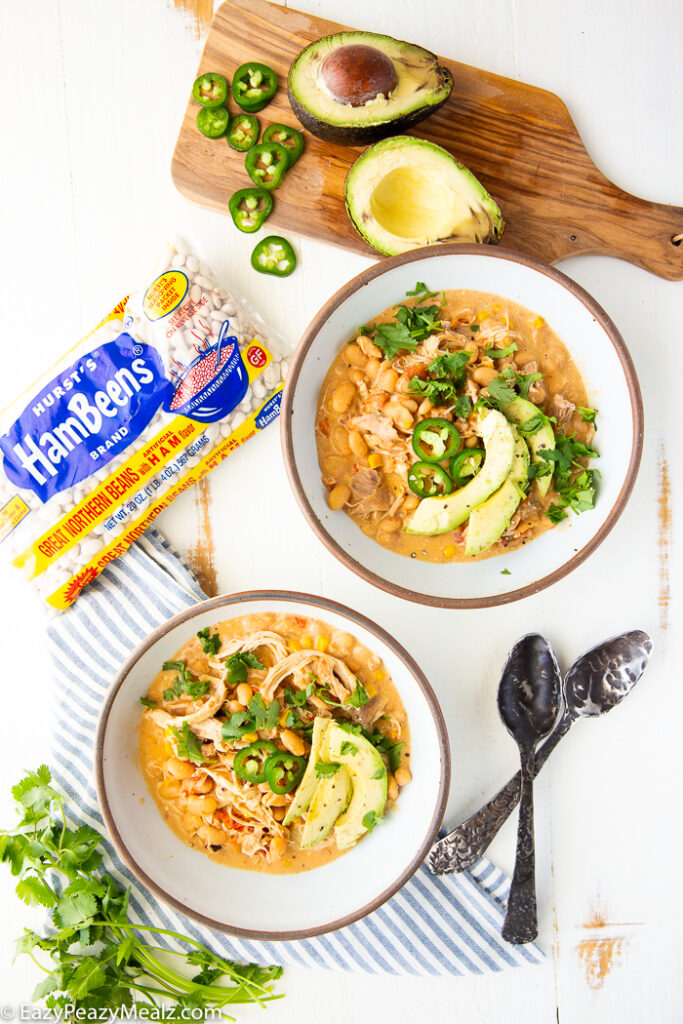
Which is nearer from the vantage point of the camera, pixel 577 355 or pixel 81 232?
pixel 577 355

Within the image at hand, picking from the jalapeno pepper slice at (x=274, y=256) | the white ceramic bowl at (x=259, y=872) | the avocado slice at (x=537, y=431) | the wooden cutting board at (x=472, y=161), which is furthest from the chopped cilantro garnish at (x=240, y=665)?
the wooden cutting board at (x=472, y=161)

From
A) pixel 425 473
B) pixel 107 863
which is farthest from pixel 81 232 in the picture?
pixel 107 863

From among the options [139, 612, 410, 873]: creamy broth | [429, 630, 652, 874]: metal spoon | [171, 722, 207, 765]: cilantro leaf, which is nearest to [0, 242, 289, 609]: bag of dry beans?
[139, 612, 410, 873]: creamy broth

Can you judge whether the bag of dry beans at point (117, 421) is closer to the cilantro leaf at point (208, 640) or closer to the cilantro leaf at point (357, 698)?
the cilantro leaf at point (208, 640)

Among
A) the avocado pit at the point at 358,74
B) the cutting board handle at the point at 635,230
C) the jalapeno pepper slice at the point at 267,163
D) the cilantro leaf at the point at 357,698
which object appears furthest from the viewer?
the cutting board handle at the point at 635,230

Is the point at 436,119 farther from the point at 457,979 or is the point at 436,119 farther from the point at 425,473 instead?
the point at 457,979

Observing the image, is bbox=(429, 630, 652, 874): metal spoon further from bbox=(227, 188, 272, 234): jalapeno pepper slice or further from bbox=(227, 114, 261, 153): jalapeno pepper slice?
bbox=(227, 114, 261, 153): jalapeno pepper slice
